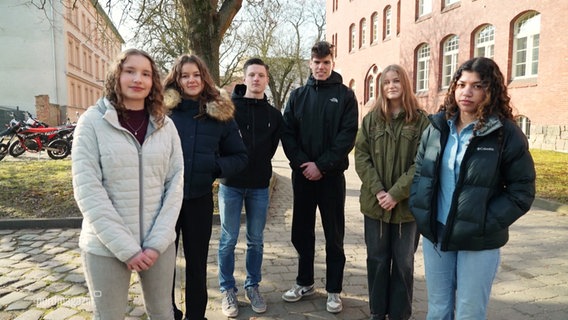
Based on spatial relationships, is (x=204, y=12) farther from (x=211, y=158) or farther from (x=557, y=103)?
(x=557, y=103)

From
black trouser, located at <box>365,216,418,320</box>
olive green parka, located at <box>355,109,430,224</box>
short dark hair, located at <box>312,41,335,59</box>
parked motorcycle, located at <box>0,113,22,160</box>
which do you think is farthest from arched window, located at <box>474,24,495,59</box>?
parked motorcycle, located at <box>0,113,22,160</box>

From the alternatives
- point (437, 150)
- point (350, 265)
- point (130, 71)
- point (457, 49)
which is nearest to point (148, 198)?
point (130, 71)

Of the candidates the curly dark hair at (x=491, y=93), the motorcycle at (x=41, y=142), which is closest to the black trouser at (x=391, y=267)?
the curly dark hair at (x=491, y=93)

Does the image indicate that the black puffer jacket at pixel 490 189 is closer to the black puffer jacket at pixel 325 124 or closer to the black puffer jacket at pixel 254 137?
the black puffer jacket at pixel 325 124

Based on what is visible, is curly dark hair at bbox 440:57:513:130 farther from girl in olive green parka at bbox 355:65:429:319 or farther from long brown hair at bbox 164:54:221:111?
long brown hair at bbox 164:54:221:111

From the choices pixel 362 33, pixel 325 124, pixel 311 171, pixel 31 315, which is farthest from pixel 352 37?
pixel 31 315

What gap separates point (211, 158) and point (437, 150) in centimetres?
164

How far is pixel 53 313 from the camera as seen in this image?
11.5 feet

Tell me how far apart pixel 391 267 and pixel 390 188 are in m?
0.68

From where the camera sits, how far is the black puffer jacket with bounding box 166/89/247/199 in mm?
3045

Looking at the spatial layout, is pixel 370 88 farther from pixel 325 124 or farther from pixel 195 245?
pixel 195 245

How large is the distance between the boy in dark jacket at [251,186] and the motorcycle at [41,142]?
13818mm

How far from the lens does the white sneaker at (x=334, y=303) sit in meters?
3.61

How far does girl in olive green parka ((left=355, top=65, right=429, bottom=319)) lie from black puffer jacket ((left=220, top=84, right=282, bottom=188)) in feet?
2.84
